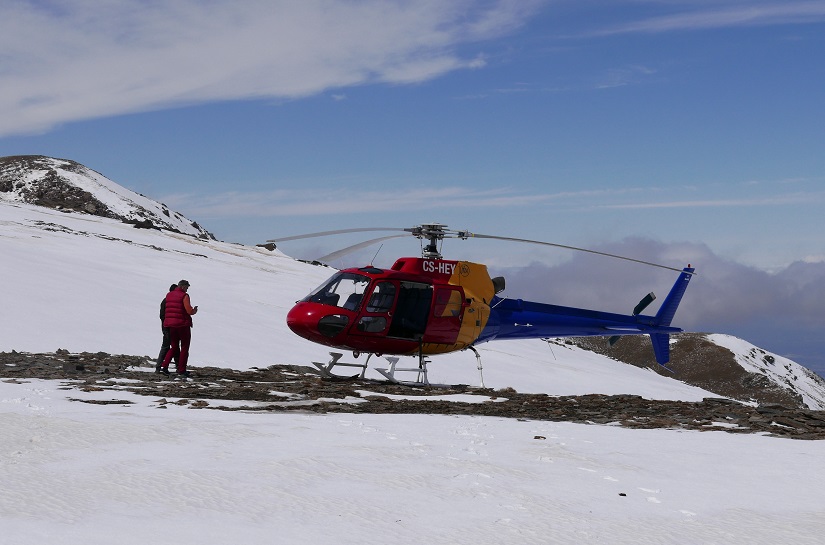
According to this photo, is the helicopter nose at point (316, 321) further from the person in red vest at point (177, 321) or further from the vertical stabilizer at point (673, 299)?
the vertical stabilizer at point (673, 299)

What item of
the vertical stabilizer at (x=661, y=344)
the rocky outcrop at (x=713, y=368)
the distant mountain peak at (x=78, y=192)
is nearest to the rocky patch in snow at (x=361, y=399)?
the vertical stabilizer at (x=661, y=344)

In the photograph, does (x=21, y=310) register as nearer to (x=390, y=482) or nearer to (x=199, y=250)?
(x=390, y=482)

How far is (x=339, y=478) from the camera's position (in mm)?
7895

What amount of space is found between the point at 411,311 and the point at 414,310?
7cm

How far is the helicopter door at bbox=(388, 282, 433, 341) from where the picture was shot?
58.7 ft

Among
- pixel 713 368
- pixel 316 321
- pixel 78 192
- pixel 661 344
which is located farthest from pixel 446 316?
pixel 78 192

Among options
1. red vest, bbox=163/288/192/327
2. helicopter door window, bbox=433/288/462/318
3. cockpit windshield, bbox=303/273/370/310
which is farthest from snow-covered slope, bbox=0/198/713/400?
helicopter door window, bbox=433/288/462/318

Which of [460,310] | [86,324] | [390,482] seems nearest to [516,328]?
[460,310]

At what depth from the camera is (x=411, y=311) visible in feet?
59.3

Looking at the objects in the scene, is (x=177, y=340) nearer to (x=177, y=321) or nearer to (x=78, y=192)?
(x=177, y=321)

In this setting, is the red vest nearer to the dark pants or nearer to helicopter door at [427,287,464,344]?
the dark pants

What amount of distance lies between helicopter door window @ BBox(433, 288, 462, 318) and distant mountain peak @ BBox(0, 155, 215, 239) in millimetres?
65977

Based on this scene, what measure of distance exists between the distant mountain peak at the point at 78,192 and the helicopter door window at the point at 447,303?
216 feet

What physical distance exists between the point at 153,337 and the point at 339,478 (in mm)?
15746
